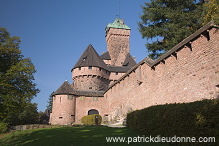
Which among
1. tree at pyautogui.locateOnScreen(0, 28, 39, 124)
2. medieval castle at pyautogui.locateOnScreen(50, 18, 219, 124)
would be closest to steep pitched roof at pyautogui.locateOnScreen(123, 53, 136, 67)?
medieval castle at pyautogui.locateOnScreen(50, 18, 219, 124)

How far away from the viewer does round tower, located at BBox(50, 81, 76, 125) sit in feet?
90.8

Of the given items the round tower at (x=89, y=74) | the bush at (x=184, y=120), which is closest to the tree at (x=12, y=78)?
the round tower at (x=89, y=74)

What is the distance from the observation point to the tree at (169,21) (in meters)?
19.0

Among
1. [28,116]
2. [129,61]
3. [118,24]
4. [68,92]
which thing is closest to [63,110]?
[68,92]

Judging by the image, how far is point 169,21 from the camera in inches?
845

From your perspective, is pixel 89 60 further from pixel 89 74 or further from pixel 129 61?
pixel 129 61

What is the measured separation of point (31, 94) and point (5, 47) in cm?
554

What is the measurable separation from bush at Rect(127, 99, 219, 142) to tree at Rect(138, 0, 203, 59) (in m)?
12.4

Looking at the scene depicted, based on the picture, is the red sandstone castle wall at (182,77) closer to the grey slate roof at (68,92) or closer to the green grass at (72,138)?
the green grass at (72,138)

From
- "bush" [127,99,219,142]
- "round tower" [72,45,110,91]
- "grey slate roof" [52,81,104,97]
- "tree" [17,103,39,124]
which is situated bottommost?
"tree" [17,103,39,124]

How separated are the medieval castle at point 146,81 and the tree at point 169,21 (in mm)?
4858

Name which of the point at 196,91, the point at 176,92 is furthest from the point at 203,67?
the point at 176,92

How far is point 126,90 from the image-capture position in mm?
20562

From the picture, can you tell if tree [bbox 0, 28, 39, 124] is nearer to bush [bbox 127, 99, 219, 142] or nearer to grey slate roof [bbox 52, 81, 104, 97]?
grey slate roof [bbox 52, 81, 104, 97]
